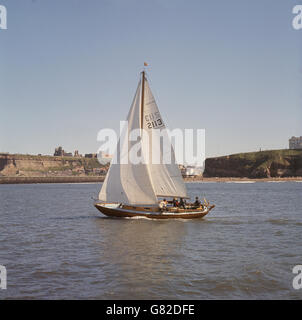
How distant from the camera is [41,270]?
1695 centimetres

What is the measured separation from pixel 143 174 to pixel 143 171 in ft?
0.86

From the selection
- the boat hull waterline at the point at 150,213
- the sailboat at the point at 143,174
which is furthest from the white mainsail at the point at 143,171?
the boat hull waterline at the point at 150,213

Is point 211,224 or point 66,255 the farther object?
point 211,224

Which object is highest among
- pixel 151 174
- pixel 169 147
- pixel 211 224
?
pixel 169 147

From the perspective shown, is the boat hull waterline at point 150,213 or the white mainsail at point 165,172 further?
the boat hull waterline at point 150,213

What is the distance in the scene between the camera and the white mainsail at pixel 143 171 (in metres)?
Result: 32.2

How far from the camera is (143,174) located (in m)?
32.2

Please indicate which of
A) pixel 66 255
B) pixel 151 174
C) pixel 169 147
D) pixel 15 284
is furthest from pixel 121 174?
pixel 15 284

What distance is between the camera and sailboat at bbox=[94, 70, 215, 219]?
3228 centimetres

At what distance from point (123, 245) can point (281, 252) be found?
9.31 metres

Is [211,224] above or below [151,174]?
below

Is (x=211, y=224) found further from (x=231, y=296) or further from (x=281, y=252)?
(x=231, y=296)

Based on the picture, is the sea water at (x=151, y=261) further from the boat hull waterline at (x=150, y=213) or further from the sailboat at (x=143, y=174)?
the sailboat at (x=143, y=174)

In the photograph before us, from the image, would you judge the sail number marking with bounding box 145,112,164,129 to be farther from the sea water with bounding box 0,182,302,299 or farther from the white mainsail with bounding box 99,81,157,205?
the sea water with bounding box 0,182,302,299
